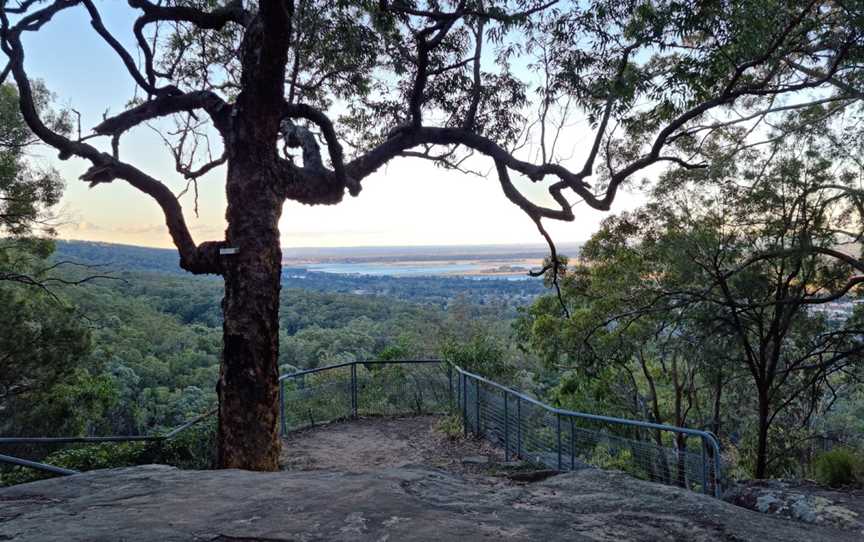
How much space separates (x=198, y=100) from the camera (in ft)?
25.1

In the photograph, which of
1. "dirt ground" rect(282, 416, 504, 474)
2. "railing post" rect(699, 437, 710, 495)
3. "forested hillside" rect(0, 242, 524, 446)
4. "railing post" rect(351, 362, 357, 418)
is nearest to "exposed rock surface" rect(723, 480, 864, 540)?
"railing post" rect(699, 437, 710, 495)

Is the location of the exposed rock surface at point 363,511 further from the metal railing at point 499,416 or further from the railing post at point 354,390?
the railing post at point 354,390

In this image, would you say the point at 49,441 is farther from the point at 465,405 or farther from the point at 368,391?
the point at 368,391

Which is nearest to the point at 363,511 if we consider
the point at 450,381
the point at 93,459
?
the point at 93,459

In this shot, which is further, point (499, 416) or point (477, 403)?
point (477, 403)

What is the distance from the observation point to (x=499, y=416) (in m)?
9.20

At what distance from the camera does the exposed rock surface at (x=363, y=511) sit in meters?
1.86

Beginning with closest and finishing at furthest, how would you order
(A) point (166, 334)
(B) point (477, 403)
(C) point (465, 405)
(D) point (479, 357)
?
1. (B) point (477, 403)
2. (C) point (465, 405)
3. (D) point (479, 357)
4. (A) point (166, 334)

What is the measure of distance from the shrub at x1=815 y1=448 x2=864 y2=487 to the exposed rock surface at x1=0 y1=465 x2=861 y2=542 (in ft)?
18.3

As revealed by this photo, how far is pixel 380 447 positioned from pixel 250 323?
14.9 ft

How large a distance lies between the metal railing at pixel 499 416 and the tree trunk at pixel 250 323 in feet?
11.0

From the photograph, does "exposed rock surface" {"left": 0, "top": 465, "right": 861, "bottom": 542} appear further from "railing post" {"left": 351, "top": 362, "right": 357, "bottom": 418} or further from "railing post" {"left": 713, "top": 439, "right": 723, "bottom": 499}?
"railing post" {"left": 351, "top": 362, "right": 357, "bottom": 418}

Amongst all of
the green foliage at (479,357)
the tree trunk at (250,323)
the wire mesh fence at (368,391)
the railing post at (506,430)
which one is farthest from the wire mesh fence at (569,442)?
the tree trunk at (250,323)

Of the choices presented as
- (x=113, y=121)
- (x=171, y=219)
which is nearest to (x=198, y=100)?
(x=113, y=121)
